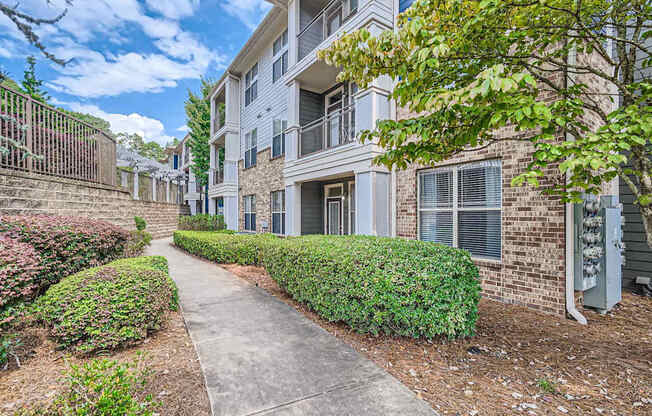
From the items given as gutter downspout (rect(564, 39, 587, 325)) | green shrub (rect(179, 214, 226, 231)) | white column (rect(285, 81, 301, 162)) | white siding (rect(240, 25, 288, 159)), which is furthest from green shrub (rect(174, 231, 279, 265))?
gutter downspout (rect(564, 39, 587, 325))

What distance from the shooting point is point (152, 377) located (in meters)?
2.65

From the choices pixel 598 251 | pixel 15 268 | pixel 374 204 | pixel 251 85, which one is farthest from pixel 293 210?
pixel 251 85

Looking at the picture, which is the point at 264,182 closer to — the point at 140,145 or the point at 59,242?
the point at 59,242

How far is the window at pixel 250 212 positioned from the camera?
14294 mm

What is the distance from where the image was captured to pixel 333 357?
3.15 meters

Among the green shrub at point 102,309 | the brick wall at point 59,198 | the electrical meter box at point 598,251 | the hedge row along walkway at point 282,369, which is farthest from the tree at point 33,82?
the electrical meter box at point 598,251

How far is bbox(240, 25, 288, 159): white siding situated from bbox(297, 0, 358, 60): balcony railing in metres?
2.19

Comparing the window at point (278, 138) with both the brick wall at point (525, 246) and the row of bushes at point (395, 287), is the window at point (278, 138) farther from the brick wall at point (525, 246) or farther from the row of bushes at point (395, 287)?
the row of bushes at point (395, 287)

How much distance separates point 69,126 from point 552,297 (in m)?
10.2

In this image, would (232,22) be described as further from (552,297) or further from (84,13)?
(552,297)

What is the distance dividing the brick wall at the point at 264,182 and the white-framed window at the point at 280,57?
11.0 feet

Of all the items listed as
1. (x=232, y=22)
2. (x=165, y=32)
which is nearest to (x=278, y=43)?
(x=232, y=22)

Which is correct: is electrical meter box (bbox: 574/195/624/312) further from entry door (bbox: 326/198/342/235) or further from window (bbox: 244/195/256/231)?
window (bbox: 244/195/256/231)

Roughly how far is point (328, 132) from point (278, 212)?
430cm
